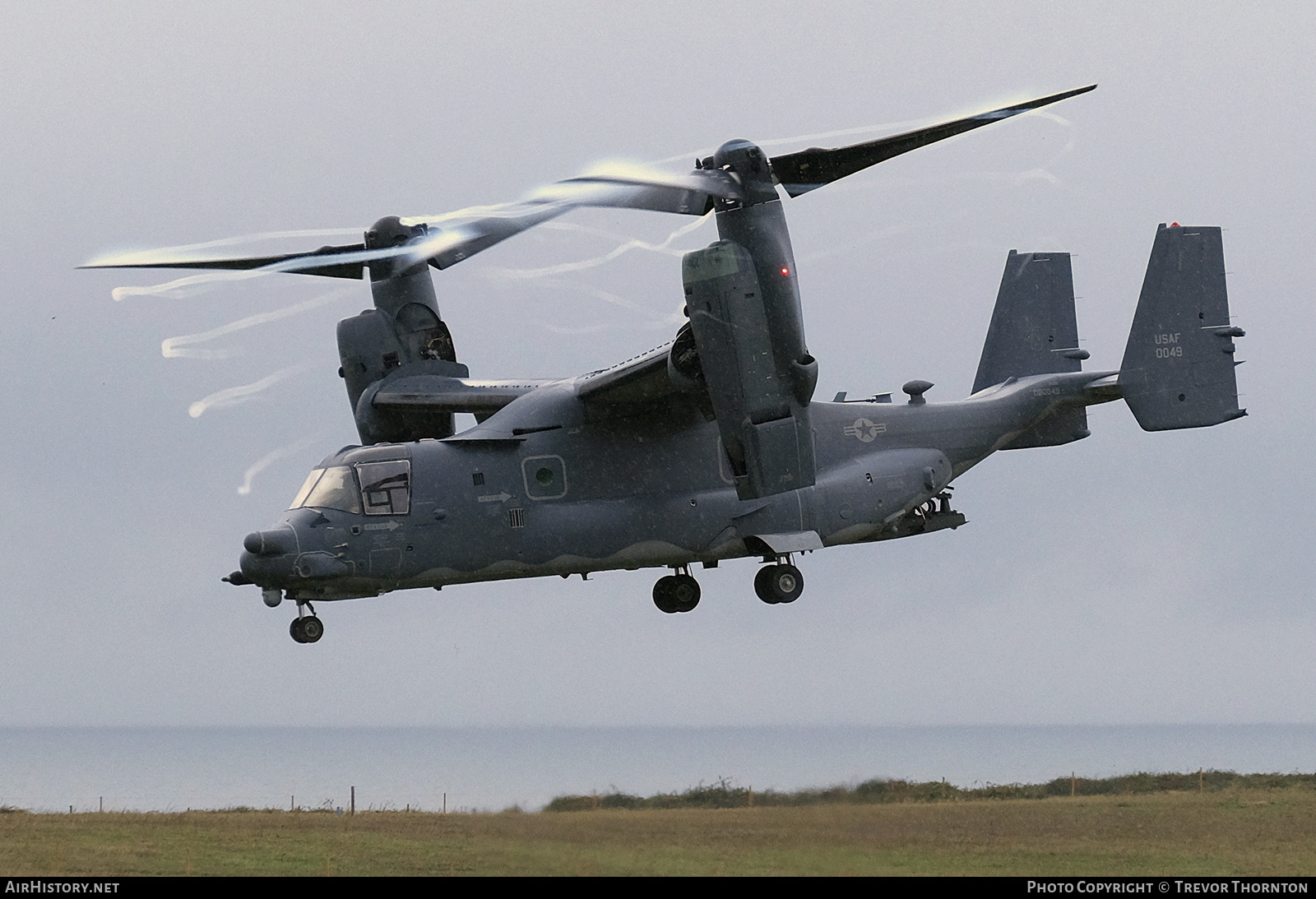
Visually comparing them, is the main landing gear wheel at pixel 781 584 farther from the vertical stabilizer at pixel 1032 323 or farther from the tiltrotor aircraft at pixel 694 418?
the vertical stabilizer at pixel 1032 323

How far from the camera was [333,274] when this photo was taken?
32156 mm

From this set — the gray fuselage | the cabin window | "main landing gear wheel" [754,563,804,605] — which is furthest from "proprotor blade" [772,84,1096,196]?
"main landing gear wheel" [754,563,804,605]

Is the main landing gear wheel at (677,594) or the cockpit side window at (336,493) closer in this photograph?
the cockpit side window at (336,493)

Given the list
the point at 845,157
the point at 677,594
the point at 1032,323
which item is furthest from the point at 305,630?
the point at 1032,323

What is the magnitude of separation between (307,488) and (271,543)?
1.55 meters

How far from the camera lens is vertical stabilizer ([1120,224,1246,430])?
3014 centimetres

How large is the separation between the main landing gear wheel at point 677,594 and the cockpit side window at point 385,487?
18.6ft

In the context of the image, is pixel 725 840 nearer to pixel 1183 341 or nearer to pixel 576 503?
pixel 576 503

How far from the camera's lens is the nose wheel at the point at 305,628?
25219 mm

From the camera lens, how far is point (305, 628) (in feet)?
82.8

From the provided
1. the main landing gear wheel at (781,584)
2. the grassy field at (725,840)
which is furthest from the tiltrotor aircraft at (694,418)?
the grassy field at (725,840)

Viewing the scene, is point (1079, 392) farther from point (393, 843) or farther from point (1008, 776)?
point (393, 843)

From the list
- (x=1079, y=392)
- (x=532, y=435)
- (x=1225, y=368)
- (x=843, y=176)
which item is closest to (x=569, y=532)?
(x=532, y=435)

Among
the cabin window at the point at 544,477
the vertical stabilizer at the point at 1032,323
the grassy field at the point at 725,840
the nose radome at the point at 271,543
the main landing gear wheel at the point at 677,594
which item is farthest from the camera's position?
the vertical stabilizer at the point at 1032,323
